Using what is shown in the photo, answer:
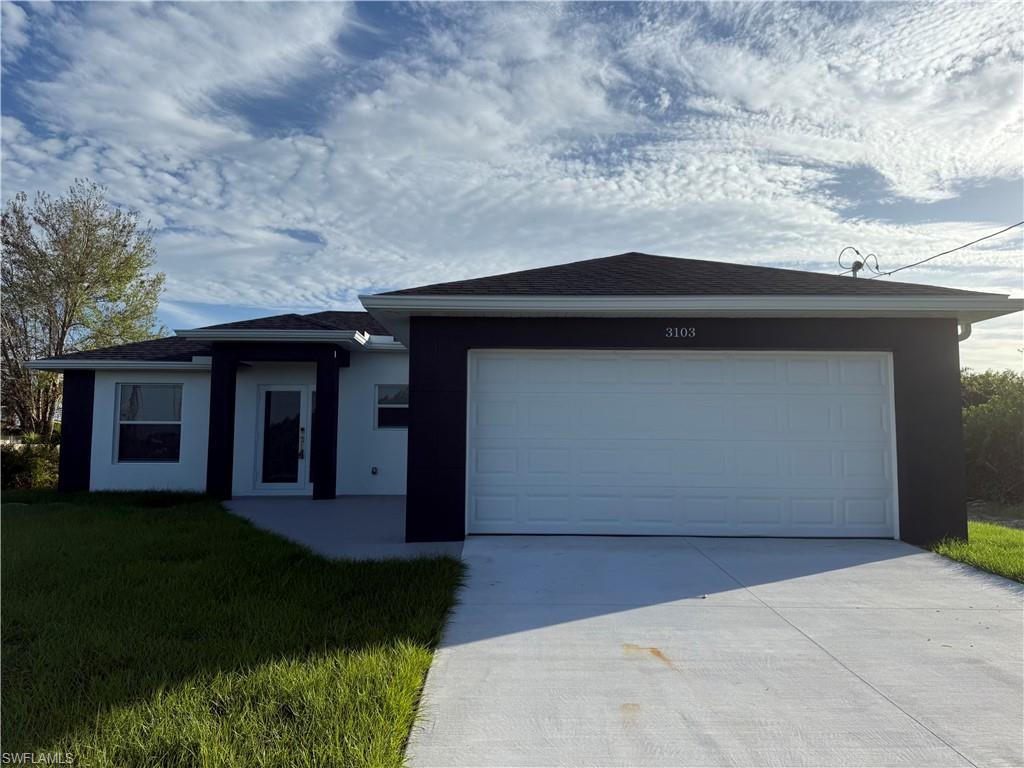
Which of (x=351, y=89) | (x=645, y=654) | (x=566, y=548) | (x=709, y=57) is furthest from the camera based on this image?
(x=351, y=89)

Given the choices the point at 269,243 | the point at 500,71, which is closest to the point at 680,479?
the point at 500,71

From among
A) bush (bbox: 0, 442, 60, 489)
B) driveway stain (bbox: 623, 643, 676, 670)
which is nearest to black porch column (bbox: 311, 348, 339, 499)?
bush (bbox: 0, 442, 60, 489)

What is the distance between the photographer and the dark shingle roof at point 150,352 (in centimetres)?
1327

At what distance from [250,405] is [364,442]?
7.91ft

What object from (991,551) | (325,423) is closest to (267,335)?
(325,423)

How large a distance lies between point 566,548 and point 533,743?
434 cm

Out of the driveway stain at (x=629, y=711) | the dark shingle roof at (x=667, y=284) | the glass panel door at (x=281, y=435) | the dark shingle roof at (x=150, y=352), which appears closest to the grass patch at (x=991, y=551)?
the dark shingle roof at (x=667, y=284)

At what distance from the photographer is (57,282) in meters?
22.0

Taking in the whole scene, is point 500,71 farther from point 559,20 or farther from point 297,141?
point 297,141

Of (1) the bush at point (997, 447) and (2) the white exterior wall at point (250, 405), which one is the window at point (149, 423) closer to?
(2) the white exterior wall at point (250, 405)

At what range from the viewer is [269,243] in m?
19.4

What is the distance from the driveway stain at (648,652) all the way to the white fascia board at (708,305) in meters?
4.34

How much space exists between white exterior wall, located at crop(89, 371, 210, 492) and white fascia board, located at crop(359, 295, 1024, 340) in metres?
7.43

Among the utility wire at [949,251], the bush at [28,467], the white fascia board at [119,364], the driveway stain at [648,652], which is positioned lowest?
the driveway stain at [648,652]
